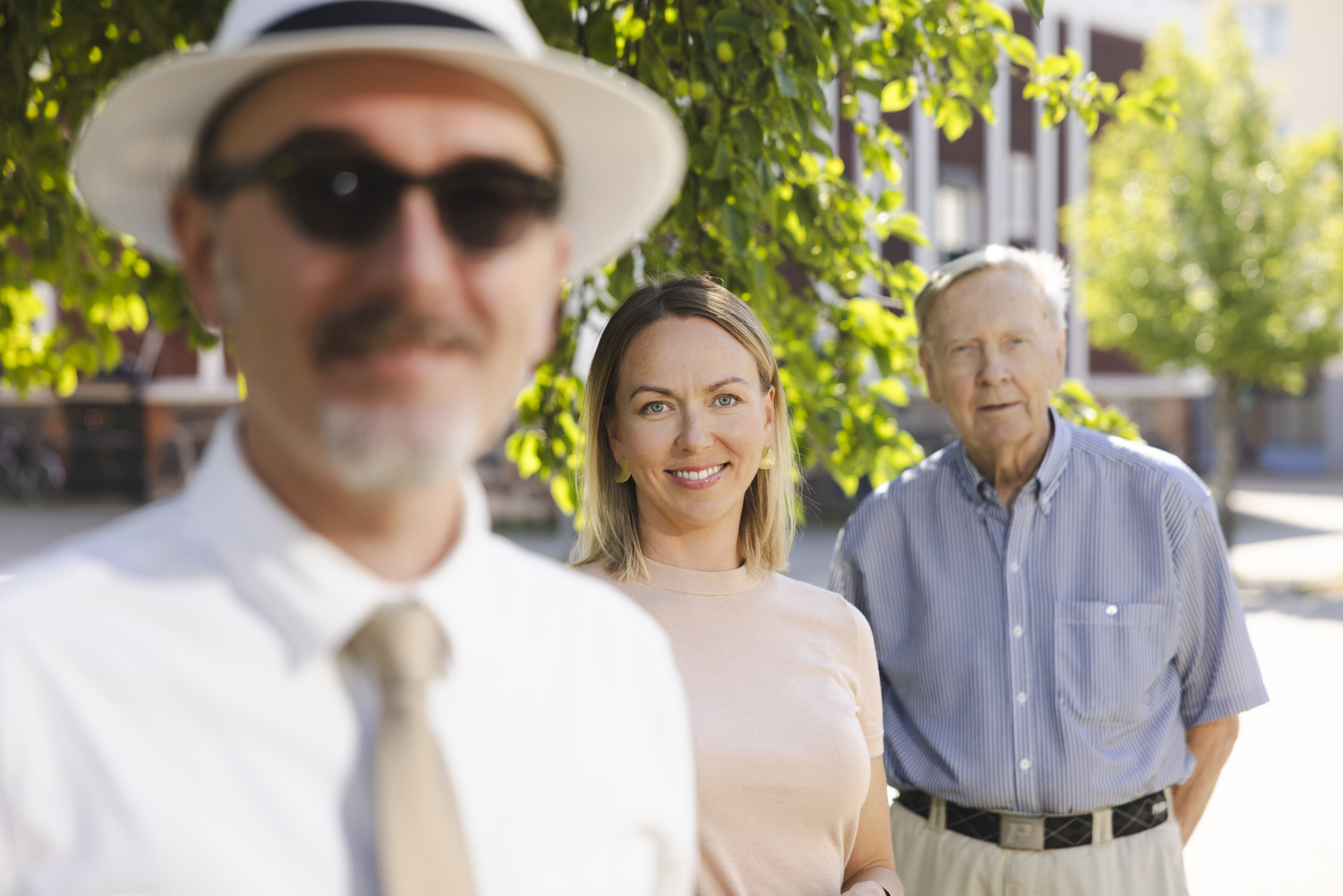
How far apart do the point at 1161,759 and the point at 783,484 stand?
1135mm

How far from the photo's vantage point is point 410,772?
999 millimetres

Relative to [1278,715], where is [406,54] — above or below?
above

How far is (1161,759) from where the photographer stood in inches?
Result: 106

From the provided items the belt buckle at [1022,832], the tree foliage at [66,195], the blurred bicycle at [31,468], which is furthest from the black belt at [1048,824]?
the blurred bicycle at [31,468]

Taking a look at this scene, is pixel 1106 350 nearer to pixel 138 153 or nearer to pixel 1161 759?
pixel 1161 759

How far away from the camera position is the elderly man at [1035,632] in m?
2.66

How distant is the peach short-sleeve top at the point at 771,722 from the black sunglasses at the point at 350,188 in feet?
4.33

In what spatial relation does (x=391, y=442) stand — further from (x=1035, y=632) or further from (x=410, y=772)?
(x=1035, y=632)

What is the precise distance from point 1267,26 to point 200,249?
4018 centimetres

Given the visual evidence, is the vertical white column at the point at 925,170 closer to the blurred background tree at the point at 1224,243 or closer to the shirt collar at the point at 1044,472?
the blurred background tree at the point at 1224,243

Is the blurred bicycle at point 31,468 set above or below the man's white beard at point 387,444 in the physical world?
below

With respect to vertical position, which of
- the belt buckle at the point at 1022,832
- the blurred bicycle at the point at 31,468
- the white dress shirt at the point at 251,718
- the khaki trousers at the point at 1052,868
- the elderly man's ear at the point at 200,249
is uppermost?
the elderly man's ear at the point at 200,249

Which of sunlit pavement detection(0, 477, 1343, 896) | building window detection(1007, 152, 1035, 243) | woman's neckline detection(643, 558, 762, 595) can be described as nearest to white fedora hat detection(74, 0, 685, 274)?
woman's neckline detection(643, 558, 762, 595)

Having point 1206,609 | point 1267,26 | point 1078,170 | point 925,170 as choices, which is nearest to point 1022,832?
point 1206,609
